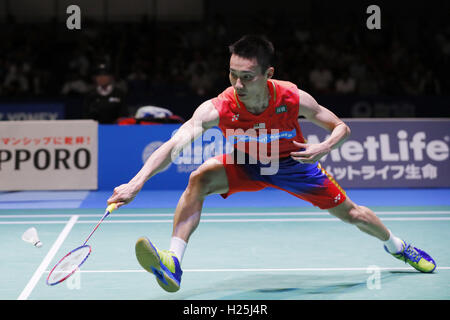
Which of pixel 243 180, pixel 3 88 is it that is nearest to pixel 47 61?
pixel 3 88

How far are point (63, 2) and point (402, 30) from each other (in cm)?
761

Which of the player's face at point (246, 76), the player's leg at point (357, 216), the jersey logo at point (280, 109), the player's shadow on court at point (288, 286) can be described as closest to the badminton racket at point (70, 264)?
the player's shadow on court at point (288, 286)

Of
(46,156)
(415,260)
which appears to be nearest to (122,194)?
(415,260)

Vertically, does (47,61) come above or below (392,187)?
above

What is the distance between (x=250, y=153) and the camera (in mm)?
4199

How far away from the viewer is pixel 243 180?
423cm

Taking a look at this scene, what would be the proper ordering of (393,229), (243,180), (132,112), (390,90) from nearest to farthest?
(243,180)
(393,229)
(132,112)
(390,90)

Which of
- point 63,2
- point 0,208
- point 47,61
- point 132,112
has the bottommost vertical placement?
point 0,208

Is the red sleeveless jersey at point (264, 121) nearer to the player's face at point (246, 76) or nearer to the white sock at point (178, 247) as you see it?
the player's face at point (246, 76)

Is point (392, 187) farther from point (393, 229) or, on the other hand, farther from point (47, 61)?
point (47, 61)

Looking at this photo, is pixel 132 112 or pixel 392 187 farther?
pixel 132 112

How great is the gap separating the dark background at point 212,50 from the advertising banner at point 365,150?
11.5ft

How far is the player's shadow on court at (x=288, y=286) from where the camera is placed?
13.5ft

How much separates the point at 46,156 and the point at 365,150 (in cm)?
411
